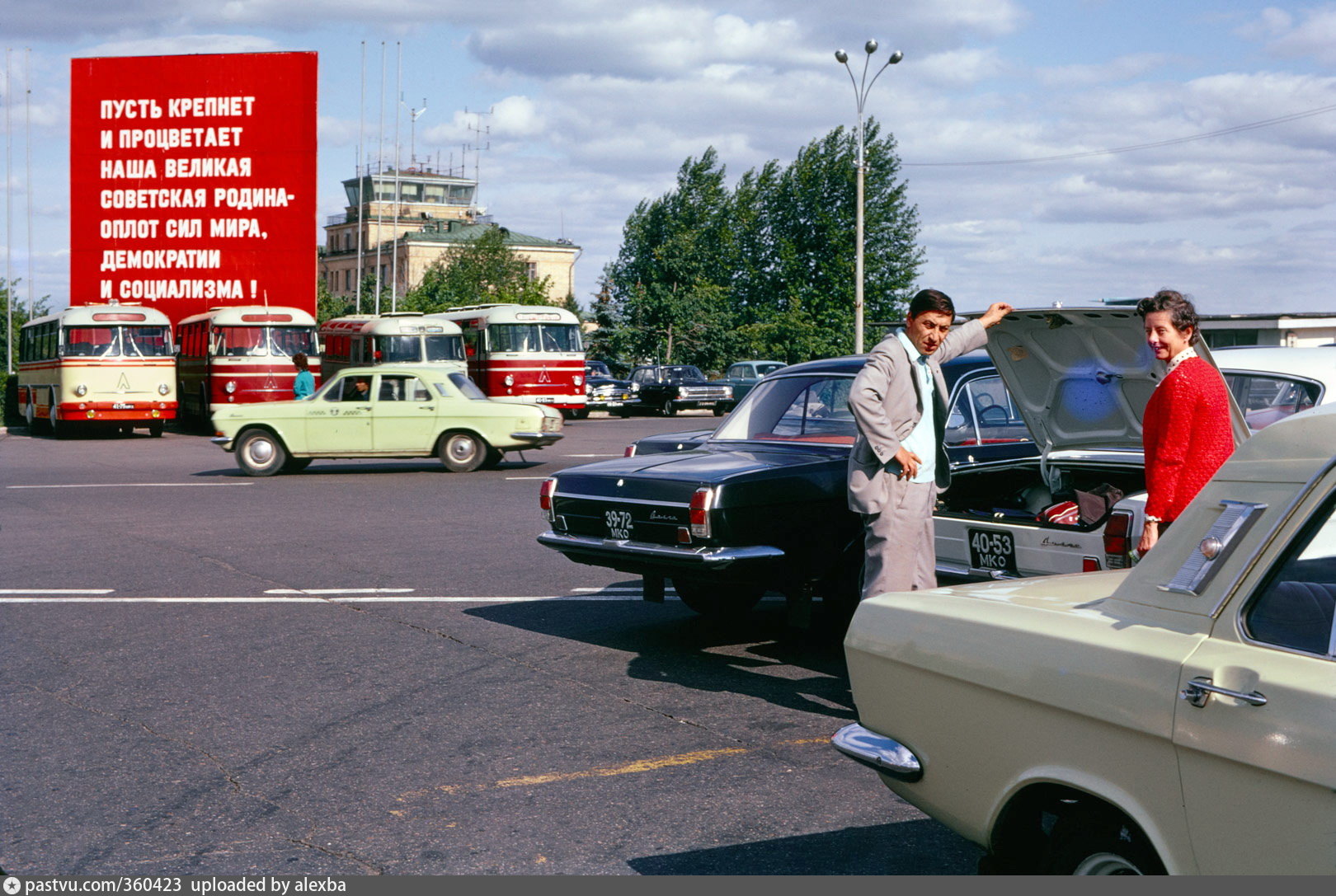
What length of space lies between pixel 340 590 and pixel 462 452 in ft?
35.5

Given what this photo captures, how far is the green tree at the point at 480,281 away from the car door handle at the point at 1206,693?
82194 millimetres

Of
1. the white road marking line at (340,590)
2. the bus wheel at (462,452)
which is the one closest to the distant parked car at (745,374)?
the bus wheel at (462,452)

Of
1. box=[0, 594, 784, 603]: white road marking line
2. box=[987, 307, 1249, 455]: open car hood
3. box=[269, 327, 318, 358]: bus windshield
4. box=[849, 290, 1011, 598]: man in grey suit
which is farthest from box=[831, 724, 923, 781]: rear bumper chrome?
box=[269, 327, 318, 358]: bus windshield

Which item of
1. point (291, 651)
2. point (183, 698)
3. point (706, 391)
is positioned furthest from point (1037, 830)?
point (706, 391)

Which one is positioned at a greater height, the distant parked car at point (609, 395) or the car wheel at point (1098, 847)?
the distant parked car at point (609, 395)

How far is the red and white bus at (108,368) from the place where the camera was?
30562 millimetres

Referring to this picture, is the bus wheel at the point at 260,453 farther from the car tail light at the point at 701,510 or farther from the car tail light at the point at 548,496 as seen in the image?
the car tail light at the point at 701,510

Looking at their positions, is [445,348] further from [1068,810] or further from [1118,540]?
[1068,810]

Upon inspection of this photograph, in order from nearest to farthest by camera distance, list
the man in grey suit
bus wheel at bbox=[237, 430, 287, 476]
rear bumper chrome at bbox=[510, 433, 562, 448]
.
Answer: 1. the man in grey suit
2. bus wheel at bbox=[237, 430, 287, 476]
3. rear bumper chrome at bbox=[510, 433, 562, 448]

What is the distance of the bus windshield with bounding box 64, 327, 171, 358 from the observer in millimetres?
30953

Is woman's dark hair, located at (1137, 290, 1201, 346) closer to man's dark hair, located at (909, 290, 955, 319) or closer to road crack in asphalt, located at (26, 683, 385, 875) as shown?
man's dark hair, located at (909, 290, 955, 319)

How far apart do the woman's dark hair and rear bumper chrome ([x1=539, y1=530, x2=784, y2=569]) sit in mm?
2450

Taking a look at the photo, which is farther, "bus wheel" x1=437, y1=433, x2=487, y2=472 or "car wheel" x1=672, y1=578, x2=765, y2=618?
"bus wheel" x1=437, y1=433, x2=487, y2=472

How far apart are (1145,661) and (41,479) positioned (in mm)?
19559
